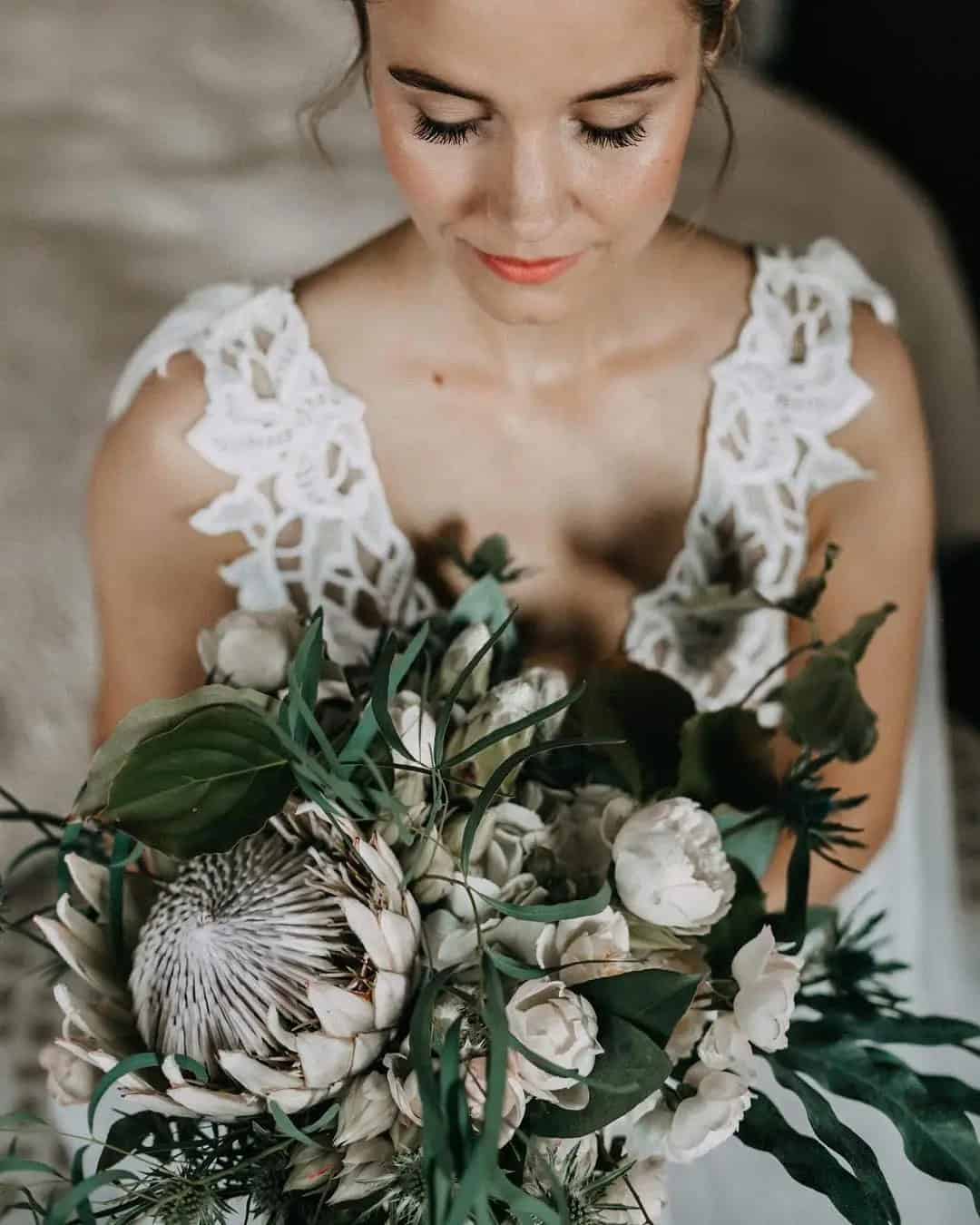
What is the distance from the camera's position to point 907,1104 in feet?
1.60

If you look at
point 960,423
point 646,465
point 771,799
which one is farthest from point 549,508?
point 960,423

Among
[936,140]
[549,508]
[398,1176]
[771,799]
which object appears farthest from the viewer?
[936,140]

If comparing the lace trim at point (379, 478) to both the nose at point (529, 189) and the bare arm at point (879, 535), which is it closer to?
the bare arm at point (879, 535)

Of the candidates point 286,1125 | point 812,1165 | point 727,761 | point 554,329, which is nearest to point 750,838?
point 727,761

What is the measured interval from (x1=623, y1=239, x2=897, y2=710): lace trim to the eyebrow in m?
0.31

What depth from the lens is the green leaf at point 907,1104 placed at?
48 centimetres

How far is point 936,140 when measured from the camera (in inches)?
58.1

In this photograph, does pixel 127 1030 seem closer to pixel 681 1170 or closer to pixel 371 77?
pixel 681 1170

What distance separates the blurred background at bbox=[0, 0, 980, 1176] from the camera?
1033 millimetres

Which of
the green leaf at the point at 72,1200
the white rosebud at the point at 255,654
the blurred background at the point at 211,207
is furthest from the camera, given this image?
the blurred background at the point at 211,207

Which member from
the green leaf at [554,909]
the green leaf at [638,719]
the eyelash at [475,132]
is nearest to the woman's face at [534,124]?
the eyelash at [475,132]

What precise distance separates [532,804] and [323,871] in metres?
0.10

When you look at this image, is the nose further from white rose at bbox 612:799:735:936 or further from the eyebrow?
white rose at bbox 612:799:735:936

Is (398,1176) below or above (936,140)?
below
